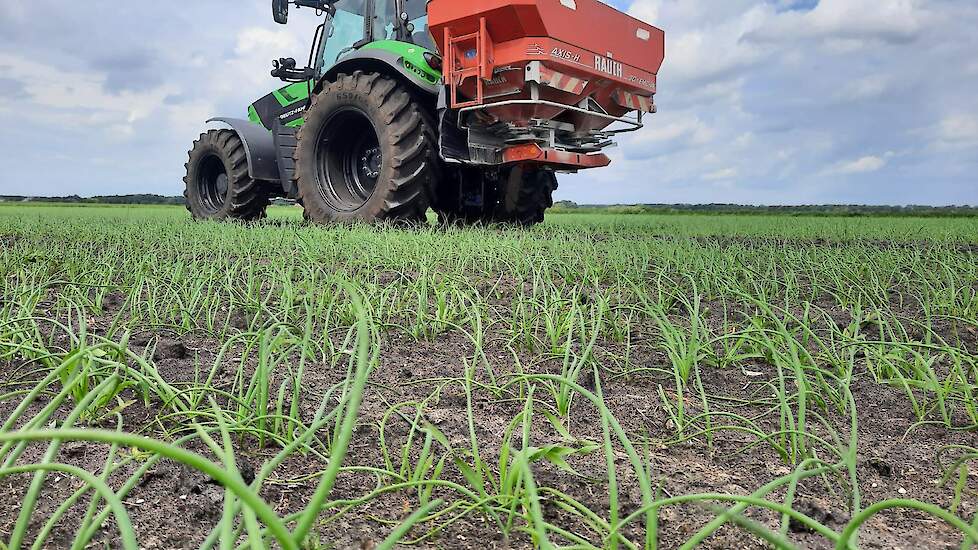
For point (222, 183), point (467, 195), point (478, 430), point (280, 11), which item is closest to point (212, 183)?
point (222, 183)

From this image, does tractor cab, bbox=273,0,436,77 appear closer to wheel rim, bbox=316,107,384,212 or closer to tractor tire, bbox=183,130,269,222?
wheel rim, bbox=316,107,384,212

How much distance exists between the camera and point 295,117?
7121 mm

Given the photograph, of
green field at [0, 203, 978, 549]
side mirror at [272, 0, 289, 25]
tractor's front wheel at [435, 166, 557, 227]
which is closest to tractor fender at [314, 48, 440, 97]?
side mirror at [272, 0, 289, 25]

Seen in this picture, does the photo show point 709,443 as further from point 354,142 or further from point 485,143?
point 354,142

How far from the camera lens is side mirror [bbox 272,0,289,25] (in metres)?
6.31

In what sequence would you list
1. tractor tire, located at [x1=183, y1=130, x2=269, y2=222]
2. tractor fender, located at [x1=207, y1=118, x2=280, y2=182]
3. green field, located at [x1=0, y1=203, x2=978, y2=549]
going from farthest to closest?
tractor tire, located at [x1=183, y1=130, x2=269, y2=222] < tractor fender, located at [x1=207, y1=118, x2=280, y2=182] < green field, located at [x1=0, y1=203, x2=978, y2=549]

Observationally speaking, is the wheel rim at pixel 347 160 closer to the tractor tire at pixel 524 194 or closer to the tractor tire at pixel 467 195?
the tractor tire at pixel 467 195

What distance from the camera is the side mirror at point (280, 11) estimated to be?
20.7ft

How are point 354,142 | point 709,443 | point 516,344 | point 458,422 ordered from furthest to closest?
point 354,142, point 516,344, point 458,422, point 709,443

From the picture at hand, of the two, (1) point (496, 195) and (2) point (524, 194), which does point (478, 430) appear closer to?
(2) point (524, 194)

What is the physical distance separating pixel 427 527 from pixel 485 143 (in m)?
4.72

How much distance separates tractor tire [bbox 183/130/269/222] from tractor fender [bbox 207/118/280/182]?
15 centimetres

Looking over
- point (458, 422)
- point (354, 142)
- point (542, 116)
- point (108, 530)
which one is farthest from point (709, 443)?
point (354, 142)

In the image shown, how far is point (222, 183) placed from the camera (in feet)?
25.2
